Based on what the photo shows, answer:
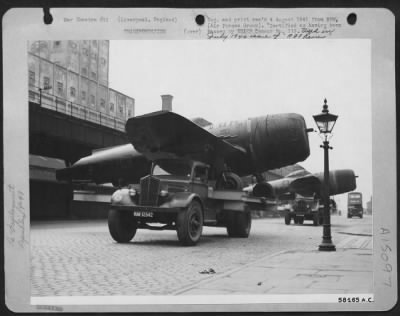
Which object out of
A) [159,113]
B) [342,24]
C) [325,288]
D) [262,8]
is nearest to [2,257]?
[159,113]

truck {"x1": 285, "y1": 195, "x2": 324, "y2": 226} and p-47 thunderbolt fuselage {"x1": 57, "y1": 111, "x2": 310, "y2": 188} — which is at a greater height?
p-47 thunderbolt fuselage {"x1": 57, "y1": 111, "x2": 310, "y2": 188}

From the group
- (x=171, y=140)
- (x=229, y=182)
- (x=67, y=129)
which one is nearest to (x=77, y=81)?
(x=67, y=129)

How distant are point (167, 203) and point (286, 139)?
96.1 inches

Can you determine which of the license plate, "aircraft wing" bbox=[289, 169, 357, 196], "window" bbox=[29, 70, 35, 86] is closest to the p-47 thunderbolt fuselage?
"aircraft wing" bbox=[289, 169, 357, 196]

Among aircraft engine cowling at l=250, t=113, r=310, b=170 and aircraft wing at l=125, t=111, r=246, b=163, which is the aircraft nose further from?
aircraft wing at l=125, t=111, r=246, b=163

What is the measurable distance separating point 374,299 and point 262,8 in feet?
12.1

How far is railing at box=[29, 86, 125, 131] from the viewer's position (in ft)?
22.4

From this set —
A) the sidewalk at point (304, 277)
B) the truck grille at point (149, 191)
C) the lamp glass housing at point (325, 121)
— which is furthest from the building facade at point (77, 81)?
the sidewalk at point (304, 277)

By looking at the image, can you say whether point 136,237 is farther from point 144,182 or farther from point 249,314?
point 249,314

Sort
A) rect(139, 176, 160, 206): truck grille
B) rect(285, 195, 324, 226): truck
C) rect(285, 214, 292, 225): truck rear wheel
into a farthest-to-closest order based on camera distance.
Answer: rect(285, 214, 292, 225): truck rear wheel
rect(285, 195, 324, 226): truck
rect(139, 176, 160, 206): truck grille

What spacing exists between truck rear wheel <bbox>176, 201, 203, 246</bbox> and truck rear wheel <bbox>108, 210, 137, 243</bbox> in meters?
0.83

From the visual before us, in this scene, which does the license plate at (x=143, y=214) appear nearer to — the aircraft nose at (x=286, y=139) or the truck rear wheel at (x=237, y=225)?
the truck rear wheel at (x=237, y=225)

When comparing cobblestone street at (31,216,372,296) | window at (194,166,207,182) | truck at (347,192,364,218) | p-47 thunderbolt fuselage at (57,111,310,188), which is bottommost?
cobblestone street at (31,216,372,296)

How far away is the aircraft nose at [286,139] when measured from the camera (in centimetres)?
842
